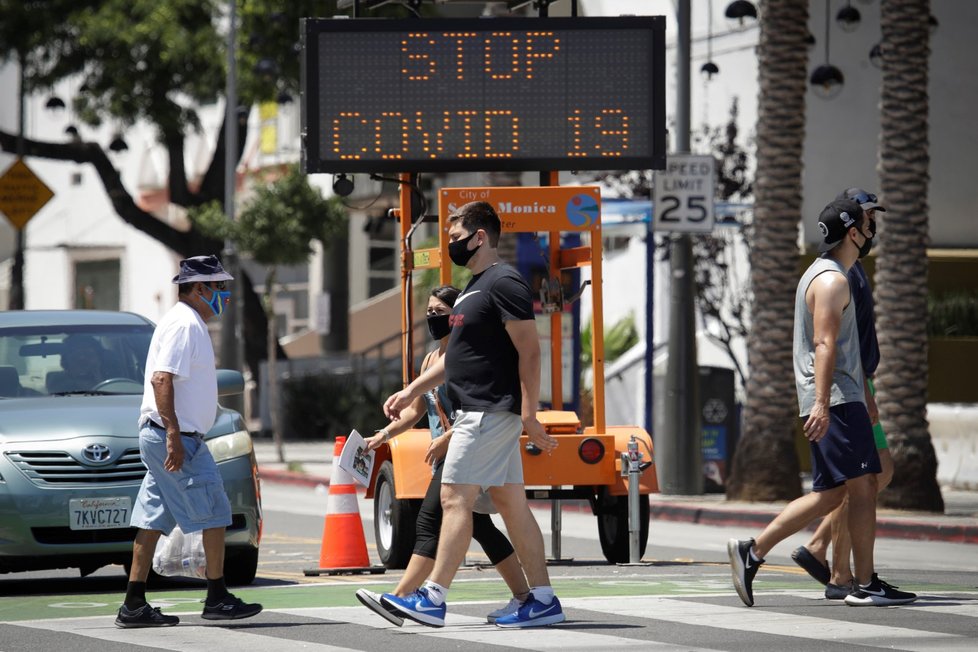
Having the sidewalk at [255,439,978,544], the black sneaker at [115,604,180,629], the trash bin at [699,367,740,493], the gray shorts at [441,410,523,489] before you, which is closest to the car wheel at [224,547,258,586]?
the black sneaker at [115,604,180,629]

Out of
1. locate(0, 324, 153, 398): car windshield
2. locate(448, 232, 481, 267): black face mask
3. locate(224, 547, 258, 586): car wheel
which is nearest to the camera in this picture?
locate(448, 232, 481, 267): black face mask

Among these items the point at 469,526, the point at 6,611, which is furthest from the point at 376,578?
the point at 469,526

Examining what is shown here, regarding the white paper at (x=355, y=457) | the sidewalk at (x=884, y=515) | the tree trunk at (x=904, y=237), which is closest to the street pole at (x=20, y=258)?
the sidewalk at (x=884, y=515)

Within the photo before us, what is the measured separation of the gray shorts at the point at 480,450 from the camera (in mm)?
8617

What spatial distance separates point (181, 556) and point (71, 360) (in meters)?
3.03

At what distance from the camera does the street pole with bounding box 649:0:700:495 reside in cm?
1962

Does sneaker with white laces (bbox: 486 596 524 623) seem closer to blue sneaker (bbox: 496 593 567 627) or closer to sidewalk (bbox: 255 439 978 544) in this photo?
blue sneaker (bbox: 496 593 567 627)

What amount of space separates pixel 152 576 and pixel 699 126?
1678cm

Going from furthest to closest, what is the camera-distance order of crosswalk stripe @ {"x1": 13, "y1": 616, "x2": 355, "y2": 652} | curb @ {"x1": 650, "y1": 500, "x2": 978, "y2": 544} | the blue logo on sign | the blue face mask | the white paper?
curb @ {"x1": 650, "y1": 500, "x2": 978, "y2": 544}
the blue logo on sign
the white paper
the blue face mask
crosswalk stripe @ {"x1": 13, "y1": 616, "x2": 355, "y2": 652}

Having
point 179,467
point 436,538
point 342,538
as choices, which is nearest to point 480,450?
point 436,538

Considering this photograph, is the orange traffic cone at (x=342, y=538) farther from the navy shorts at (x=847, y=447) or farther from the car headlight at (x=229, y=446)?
the navy shorts at (x=847, y=447)

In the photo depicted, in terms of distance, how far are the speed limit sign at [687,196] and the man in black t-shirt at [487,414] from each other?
9.85 meters

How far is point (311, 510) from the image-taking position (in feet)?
64.8

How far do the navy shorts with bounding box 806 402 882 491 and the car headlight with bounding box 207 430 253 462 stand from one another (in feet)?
11.7
